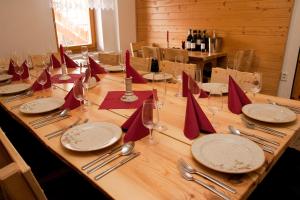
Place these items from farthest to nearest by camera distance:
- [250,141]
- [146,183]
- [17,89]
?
[17,89] → [250,141] → [146,183]

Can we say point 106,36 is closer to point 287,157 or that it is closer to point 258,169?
point 287,157

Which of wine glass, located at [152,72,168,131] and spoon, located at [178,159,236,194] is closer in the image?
spoon, located at [178,159,236,194]

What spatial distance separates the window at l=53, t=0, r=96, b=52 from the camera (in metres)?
3.50

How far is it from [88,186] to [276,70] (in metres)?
2.67

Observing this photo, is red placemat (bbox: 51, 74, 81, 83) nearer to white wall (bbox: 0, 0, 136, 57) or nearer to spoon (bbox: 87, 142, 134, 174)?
spoon (bbox: 87, 142, 134, 174)

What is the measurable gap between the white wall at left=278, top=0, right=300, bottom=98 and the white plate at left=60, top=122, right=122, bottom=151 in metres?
2.61

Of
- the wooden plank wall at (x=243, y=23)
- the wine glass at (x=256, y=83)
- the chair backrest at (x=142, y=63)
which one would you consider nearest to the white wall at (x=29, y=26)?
the wooden plank wall at (x=243, y=23)

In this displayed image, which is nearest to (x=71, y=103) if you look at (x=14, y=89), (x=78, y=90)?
(x=78, y=90)

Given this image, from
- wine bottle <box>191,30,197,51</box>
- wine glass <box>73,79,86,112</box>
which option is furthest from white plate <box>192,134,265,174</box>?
wine bottle <box>191,30,197,51</box>

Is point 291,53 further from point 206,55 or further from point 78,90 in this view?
point 78,90

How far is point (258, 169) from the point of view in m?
0.76

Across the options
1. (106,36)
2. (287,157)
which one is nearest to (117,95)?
(287,157)

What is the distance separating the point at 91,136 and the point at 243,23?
279 centimetres

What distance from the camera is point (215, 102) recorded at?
1352 millimetres
